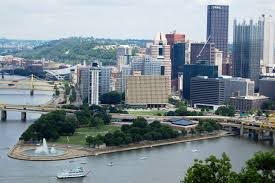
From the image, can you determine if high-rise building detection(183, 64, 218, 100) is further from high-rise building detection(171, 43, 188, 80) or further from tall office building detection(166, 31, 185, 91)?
high-rise building detection(171, 43, 188, 80)

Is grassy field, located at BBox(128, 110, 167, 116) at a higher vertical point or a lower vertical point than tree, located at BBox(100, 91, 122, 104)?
lower

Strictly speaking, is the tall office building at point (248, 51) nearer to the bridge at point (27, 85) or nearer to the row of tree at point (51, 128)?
the bridge at point (27, 85)

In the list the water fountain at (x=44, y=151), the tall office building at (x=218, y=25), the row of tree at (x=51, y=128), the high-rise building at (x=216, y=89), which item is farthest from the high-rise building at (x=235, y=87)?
the water fountain at (x=44, y=151)

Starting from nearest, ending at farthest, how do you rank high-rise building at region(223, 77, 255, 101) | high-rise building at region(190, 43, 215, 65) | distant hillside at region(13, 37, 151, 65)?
high-rise building at region(223, 77, 255, 101), high-rise building at region(190, 43, 215, 65), distant hillside at region(13, 37, 151, 65)

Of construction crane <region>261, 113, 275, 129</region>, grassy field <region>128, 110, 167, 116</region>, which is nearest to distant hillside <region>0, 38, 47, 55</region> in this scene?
grassy field <region>128, 110, 167, 116</region>

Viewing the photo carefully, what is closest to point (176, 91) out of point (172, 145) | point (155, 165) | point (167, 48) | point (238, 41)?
point (167, 48)

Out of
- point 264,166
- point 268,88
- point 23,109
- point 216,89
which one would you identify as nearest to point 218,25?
point 268,88

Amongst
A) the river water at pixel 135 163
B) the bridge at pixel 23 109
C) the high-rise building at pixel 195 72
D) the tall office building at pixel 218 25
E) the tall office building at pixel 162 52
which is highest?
the tall office building at pixel 218 25
